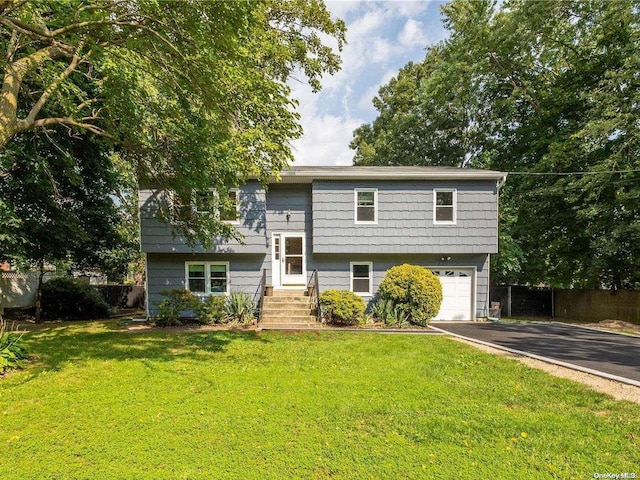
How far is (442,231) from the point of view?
1138cm

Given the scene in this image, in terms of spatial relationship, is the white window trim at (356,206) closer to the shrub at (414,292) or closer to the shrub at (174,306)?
the shrub at (414,292)

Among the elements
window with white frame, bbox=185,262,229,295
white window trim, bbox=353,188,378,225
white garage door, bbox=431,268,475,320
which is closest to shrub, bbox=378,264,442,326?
white garage door, bbox=431,268,475,320

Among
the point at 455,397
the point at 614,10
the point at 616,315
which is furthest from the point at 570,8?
the point at 455,397

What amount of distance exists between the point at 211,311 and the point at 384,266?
6.45 meters

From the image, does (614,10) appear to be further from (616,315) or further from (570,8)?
(616,315)

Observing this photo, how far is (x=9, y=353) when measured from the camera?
568 centimetres

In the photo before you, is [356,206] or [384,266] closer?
[356,206]

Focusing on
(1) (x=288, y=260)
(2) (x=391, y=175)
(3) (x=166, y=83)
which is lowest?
(1) (x=288, y=260)

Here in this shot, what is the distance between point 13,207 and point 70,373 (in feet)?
25.5

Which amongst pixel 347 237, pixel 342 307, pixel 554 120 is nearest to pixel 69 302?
pixel 342 307

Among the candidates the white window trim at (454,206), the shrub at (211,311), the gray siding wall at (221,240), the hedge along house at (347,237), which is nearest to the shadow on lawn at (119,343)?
the shrub at (211,311)

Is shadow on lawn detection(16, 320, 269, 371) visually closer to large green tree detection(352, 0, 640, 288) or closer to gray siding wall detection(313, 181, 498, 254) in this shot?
gray siding wall detection(313, 181, 498, 254)

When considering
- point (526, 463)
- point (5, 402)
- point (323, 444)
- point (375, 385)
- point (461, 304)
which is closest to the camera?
point (526, 463)

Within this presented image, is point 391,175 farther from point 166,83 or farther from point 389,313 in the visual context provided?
point 166,83
